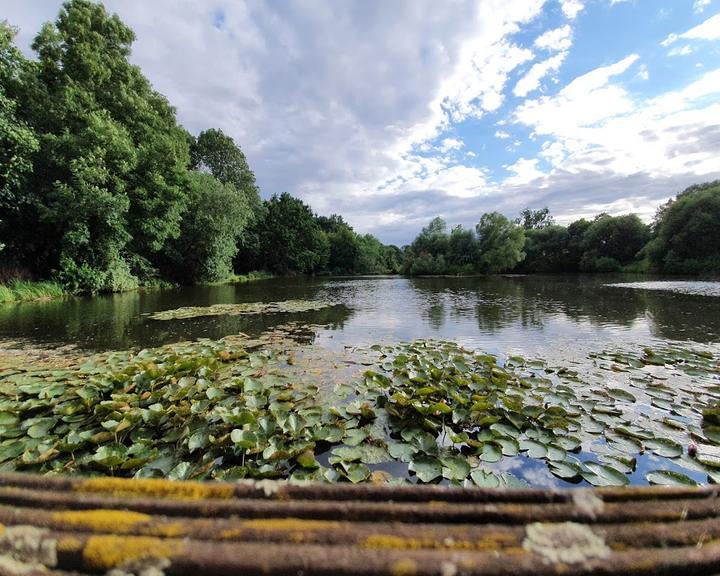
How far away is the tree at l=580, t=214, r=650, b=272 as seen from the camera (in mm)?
42531

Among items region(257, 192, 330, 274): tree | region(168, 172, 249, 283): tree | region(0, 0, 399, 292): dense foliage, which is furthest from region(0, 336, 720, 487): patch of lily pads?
region(257, 192, 330, 274): tree

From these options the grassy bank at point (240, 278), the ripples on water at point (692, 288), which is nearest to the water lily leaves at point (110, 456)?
the ripples on water at point (692, 288)

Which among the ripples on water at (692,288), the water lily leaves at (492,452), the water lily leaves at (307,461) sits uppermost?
the water lily leaves at (307,461)

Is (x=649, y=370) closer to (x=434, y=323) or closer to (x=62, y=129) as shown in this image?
(x=434, y=323)

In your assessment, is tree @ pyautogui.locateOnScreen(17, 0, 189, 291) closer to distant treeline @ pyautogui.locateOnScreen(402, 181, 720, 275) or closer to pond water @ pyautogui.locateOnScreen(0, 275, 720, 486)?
pond water @ pyautogui.locateOnScreen(0, 275, 720, 486)

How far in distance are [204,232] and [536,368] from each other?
22.3m

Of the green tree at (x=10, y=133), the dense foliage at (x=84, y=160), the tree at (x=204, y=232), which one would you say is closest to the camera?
the green tree at (x=10, y=133)

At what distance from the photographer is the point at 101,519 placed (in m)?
0.83

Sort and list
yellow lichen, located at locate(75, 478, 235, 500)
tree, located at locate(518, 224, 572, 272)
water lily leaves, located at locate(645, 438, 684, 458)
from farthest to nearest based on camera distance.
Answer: tree, located at locate(518, 224, 572, 272) < water lily leaves, located at locate(645, 438, 684, 458) < yellow lichen, located at locate(75, 478, 235, 500)

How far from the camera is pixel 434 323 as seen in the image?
8.41 m

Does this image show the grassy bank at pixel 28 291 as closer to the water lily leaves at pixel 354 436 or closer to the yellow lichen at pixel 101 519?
the water lily leaves at pixel 354 436

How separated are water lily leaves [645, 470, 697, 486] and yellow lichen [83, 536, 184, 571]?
286 centimetres

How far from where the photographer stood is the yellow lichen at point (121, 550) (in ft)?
2.39

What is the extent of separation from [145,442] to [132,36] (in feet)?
72.9
